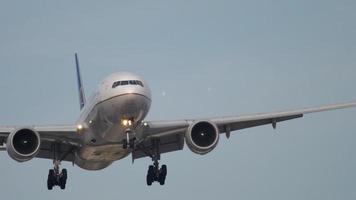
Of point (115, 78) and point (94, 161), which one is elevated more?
point (115, 78)

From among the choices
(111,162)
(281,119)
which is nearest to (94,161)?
(111,162)

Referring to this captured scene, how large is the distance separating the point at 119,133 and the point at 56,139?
4.12 meters

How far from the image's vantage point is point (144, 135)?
40750mm

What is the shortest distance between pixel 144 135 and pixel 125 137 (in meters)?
2.13

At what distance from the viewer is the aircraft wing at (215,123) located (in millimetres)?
40906

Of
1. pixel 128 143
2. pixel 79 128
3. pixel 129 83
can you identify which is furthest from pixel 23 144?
pixel 129 83

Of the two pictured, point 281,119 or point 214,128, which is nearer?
point 214,128

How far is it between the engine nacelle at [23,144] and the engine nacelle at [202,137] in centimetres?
732

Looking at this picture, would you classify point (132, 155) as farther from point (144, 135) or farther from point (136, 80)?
point (136, 80)

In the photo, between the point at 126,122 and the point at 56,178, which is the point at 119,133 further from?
the point at 56,178

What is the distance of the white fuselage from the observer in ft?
121

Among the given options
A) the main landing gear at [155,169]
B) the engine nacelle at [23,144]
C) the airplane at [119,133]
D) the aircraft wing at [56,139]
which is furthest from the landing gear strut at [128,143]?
the main landing gear at [155,169]

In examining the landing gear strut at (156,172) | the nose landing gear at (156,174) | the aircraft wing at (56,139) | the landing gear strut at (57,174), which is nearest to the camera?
the aircraft wing at (56,139)

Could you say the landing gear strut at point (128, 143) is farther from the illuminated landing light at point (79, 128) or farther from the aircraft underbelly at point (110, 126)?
the illuminated landing light at point (79, 128)
